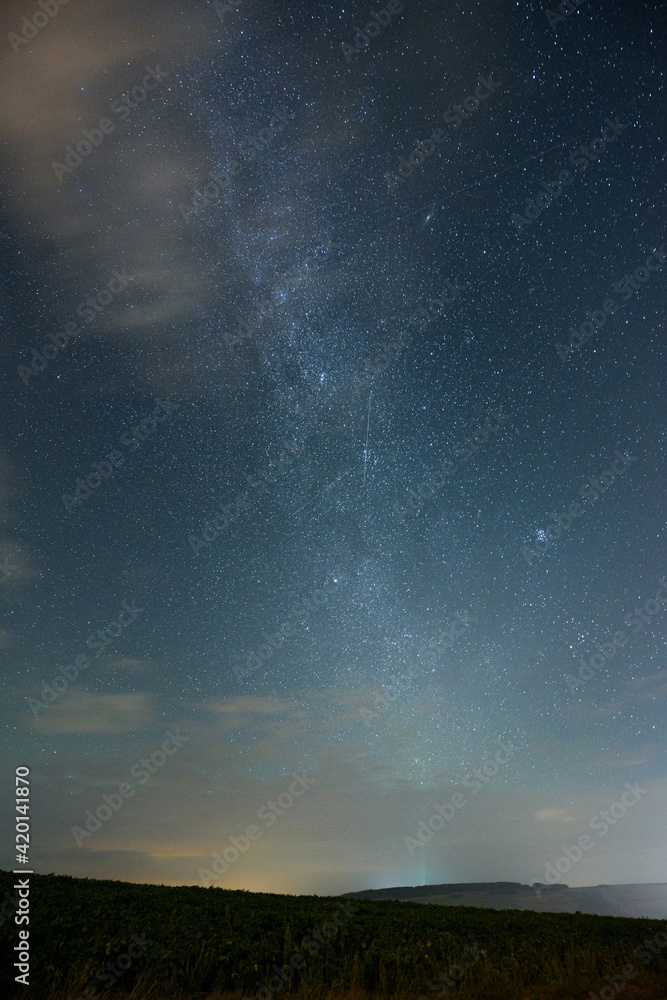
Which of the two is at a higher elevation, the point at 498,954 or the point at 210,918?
the point at 210,918

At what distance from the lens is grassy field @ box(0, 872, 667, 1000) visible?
9594 millimetres

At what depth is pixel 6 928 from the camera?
1027 centimetres

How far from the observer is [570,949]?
50.7 feet

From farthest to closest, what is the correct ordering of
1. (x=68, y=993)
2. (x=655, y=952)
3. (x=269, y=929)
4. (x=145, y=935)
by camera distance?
(x=655, y=952), (x=269, y=929), (x=145, y=935), (x=68, y=993)

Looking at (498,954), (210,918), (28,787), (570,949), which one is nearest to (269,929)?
(210,918)

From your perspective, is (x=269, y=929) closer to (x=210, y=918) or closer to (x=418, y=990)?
(x=210, y=918)

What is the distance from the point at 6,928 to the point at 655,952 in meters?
15.4

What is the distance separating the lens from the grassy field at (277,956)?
959 centimetres

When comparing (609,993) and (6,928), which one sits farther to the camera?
(609,993)

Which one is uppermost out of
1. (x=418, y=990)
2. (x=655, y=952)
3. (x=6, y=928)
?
(x=6, y=928)

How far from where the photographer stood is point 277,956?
1144cm

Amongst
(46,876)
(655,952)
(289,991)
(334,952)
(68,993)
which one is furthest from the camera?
(46,876)

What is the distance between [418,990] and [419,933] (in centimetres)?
565

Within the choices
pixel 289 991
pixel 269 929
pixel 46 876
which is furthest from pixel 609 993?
pixel 46 876
